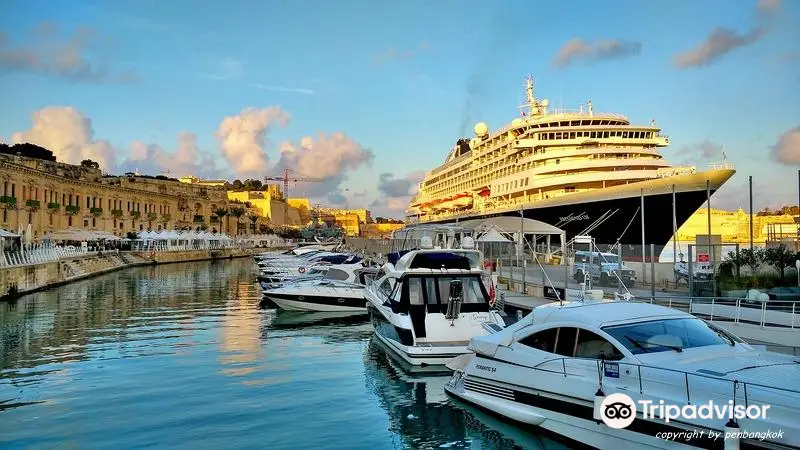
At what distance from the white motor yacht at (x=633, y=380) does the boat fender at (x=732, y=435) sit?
11 mm

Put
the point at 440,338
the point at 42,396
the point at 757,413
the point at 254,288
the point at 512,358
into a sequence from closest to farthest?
the point at 757,413 < the point at 512,358 < the point at 42,396 < the point at 440,338 < the point at 254,288

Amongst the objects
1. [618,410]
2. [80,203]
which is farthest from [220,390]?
[80,203]

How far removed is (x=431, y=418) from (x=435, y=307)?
194 inches

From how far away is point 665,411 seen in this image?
803 cm

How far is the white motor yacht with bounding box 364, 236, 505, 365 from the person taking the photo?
51.3ft

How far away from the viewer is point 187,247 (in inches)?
3465

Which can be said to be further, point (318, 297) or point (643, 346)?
point (318, 297)

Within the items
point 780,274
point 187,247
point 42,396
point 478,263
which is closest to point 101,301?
point 42,396

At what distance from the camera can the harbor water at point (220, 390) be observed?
421 inches

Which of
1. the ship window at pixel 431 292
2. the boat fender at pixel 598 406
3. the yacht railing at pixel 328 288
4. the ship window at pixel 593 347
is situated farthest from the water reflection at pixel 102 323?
the boat fender at pixel 598 406

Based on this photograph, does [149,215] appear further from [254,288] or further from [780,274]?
[780,274]

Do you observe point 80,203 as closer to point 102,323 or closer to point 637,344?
point 102,323

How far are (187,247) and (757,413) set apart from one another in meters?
88.1

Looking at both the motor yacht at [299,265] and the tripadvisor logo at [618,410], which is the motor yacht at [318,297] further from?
the tripadvisor logo at [618,410]
